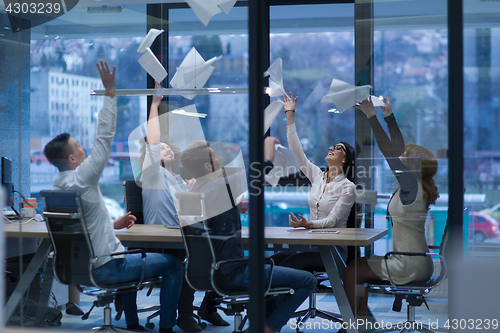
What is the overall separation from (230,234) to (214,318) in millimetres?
654

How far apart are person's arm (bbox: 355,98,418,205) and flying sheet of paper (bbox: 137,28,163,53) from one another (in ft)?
5.38

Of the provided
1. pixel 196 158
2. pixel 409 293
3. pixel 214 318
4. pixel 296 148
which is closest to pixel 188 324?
pixel 214 318

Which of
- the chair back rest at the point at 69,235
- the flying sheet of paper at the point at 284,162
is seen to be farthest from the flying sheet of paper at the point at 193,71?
the chair back rest at the point at 69,235

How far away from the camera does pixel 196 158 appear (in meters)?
3.28

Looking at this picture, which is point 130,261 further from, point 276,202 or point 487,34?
point 487,34

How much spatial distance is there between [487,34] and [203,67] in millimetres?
1846

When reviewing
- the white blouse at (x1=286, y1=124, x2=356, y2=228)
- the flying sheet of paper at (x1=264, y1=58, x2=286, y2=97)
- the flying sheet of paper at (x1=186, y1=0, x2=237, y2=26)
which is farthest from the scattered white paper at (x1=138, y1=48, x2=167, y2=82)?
the white blouse at (x1=286, y1=124, x2=356, y2=228)

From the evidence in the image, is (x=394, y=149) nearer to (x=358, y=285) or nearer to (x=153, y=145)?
(x=358, y=285)

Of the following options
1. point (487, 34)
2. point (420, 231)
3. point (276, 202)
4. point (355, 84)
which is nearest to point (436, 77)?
point (487, 34)

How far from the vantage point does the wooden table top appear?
10.3ft

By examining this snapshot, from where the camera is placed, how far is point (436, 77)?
2.97m

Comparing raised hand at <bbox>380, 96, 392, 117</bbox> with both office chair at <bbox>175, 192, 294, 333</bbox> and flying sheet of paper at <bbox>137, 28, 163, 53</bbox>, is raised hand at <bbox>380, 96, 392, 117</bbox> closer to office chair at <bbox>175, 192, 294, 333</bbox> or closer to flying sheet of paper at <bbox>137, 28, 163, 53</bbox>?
office chair at <bbox>175, 192, 294, 333</bbox>

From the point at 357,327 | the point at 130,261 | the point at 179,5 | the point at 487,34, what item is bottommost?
the point at 357,327

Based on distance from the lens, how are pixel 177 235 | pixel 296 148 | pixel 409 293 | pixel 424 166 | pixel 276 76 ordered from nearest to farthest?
pixel 424 166 < pixel 177 235 < pixel 409 293 < pixel 276 76 < pixel 296 148
